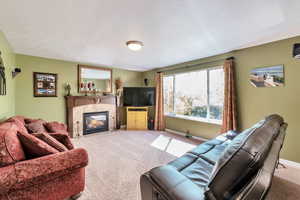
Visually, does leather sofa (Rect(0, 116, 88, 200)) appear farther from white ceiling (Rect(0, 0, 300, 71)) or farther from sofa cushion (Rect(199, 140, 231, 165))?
white ceiling (Rect(0, 0, 300, 71))

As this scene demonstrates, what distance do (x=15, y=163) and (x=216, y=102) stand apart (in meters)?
3.93

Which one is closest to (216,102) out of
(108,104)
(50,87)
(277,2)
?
(277,2)

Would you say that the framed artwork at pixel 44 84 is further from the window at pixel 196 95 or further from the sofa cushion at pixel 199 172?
the sofa cushion at pixel 199 172

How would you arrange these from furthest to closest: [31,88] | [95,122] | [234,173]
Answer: [95,122], [31,88], [234,173]

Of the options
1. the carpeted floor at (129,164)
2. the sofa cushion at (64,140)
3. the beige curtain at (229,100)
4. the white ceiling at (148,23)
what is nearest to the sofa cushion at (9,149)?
the sofa cushion at (64,140)

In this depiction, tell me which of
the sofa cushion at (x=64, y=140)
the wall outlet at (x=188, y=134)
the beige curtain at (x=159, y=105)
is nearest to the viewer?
the sofa cushion at (x=64, y=140)

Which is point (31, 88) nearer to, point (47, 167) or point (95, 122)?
point (95, 122)

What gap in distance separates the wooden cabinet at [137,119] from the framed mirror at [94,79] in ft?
4.06

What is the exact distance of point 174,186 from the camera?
0.91m

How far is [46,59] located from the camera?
12.4 feet

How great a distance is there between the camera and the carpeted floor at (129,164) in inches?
68.4

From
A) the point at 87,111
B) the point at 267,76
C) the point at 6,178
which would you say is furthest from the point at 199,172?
the point at 87,111

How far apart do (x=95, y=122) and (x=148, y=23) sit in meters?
3.78

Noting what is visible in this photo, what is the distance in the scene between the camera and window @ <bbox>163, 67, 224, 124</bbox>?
139 inches
